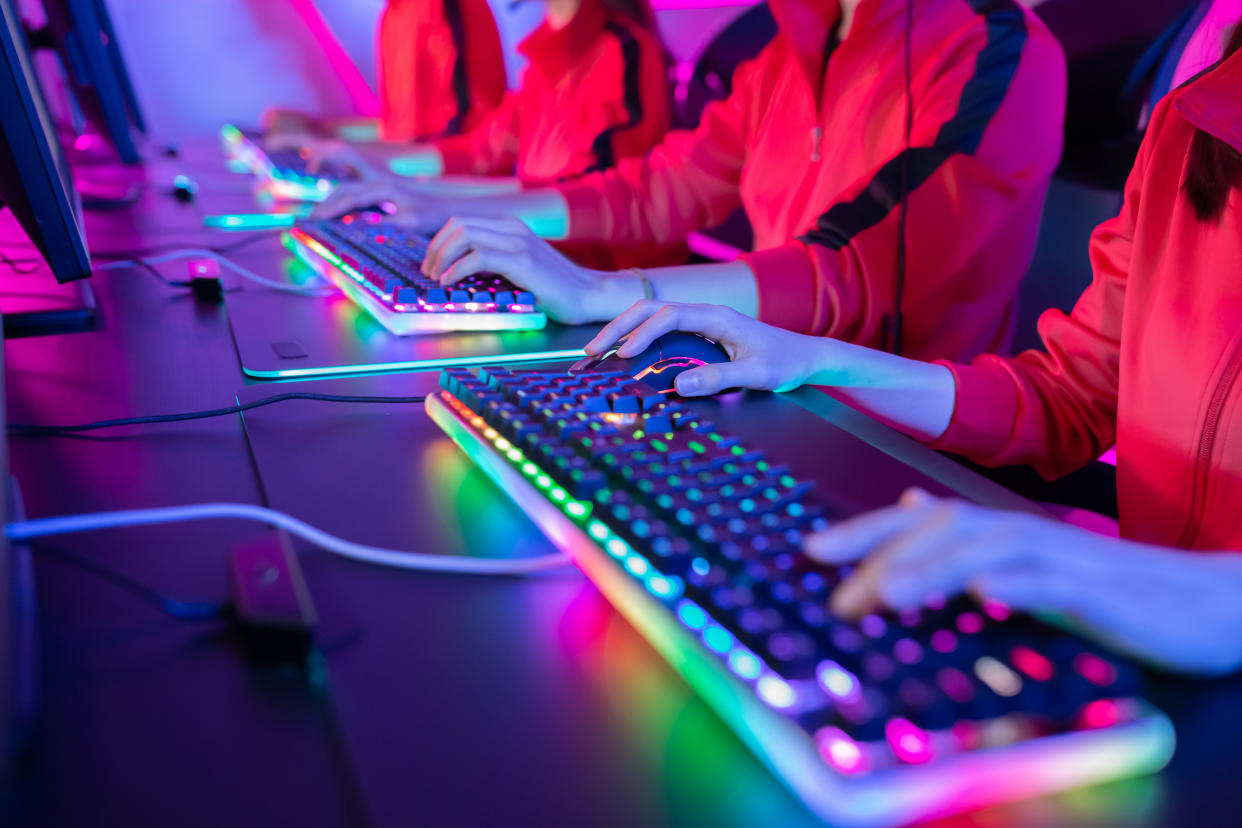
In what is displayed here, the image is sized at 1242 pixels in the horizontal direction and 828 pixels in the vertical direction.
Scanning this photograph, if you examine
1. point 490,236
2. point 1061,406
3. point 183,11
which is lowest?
point 1061,406

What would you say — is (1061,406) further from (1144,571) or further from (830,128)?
(830,128)

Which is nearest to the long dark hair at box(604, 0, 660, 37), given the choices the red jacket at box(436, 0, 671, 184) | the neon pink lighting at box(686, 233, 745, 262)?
the red jacket at box(436, 0, 671, 184)

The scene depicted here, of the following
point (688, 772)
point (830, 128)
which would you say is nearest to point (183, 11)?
point (830, 128)

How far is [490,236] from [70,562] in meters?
0.54

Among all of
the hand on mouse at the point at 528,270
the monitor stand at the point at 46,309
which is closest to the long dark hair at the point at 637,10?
the hand on mouse at the point at 528,270

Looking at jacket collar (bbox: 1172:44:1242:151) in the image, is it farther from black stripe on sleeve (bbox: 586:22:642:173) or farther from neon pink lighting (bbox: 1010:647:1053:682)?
black stripe on sleeve (bbox: 586:22:642:173)

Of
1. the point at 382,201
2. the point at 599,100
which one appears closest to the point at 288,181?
the point at 382,201

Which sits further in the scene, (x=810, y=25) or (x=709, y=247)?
(x=709, y=247)

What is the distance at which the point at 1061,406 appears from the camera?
0.83 metres

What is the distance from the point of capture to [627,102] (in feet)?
5.95

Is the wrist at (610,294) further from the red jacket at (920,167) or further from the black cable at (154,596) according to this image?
the black cable at (154,596)

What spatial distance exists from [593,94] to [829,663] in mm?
1678

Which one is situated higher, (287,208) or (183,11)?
(183,11)

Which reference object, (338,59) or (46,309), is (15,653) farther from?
(338,59)
